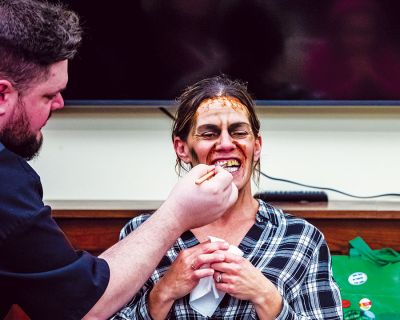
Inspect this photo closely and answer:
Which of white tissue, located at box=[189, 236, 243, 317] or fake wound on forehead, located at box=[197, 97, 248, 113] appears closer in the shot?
white tissue, located at box=[189, 236, 243, 317]

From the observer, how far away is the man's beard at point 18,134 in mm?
1093

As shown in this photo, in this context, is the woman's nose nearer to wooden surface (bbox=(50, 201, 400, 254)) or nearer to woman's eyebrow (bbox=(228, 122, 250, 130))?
woman's eyebrow (bbox=(228, 122, 250, 130))

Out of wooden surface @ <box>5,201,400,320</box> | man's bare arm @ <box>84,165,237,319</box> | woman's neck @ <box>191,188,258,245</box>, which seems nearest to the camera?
man's bare arm @ <box>84,165,237,319</box>

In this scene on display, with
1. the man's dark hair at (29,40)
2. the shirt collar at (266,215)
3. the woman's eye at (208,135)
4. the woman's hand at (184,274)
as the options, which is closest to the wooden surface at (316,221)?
the shirt collar at (266,215)

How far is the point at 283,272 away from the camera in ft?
4.50

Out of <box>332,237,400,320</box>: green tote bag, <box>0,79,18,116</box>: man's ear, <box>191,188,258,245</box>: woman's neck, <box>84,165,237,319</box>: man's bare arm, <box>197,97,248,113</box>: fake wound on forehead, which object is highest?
<box>0,79,18,116</box>: man's ear

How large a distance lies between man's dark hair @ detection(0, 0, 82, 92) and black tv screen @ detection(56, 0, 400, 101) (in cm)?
→ 111

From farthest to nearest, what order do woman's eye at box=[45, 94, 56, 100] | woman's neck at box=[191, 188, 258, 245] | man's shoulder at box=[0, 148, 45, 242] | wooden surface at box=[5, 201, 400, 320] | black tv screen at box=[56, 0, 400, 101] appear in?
1. black tv screen at box=[56, 0, 400, 101]
2. wooden surface at box=[5, 201, 400, 320]
3. woman's neck at box=[191, 188, 258, 245]
4. woman's eye at box=[45, 94, 56, 100]
5. man's shoulder at box=[0, 148, 45, 242]

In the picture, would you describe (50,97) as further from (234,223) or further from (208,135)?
(234,223)

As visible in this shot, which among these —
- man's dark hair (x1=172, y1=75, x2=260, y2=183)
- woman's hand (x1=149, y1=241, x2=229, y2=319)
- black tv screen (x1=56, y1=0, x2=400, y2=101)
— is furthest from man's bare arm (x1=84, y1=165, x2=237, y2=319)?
black tv screen (x1=56, y1=0, x2=400, y2=101)

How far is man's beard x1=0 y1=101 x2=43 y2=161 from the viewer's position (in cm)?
109

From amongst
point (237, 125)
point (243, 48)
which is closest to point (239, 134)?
point (237, 125)

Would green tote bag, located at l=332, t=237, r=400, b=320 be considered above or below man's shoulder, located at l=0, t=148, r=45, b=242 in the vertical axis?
below

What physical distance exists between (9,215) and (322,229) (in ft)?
4.06
